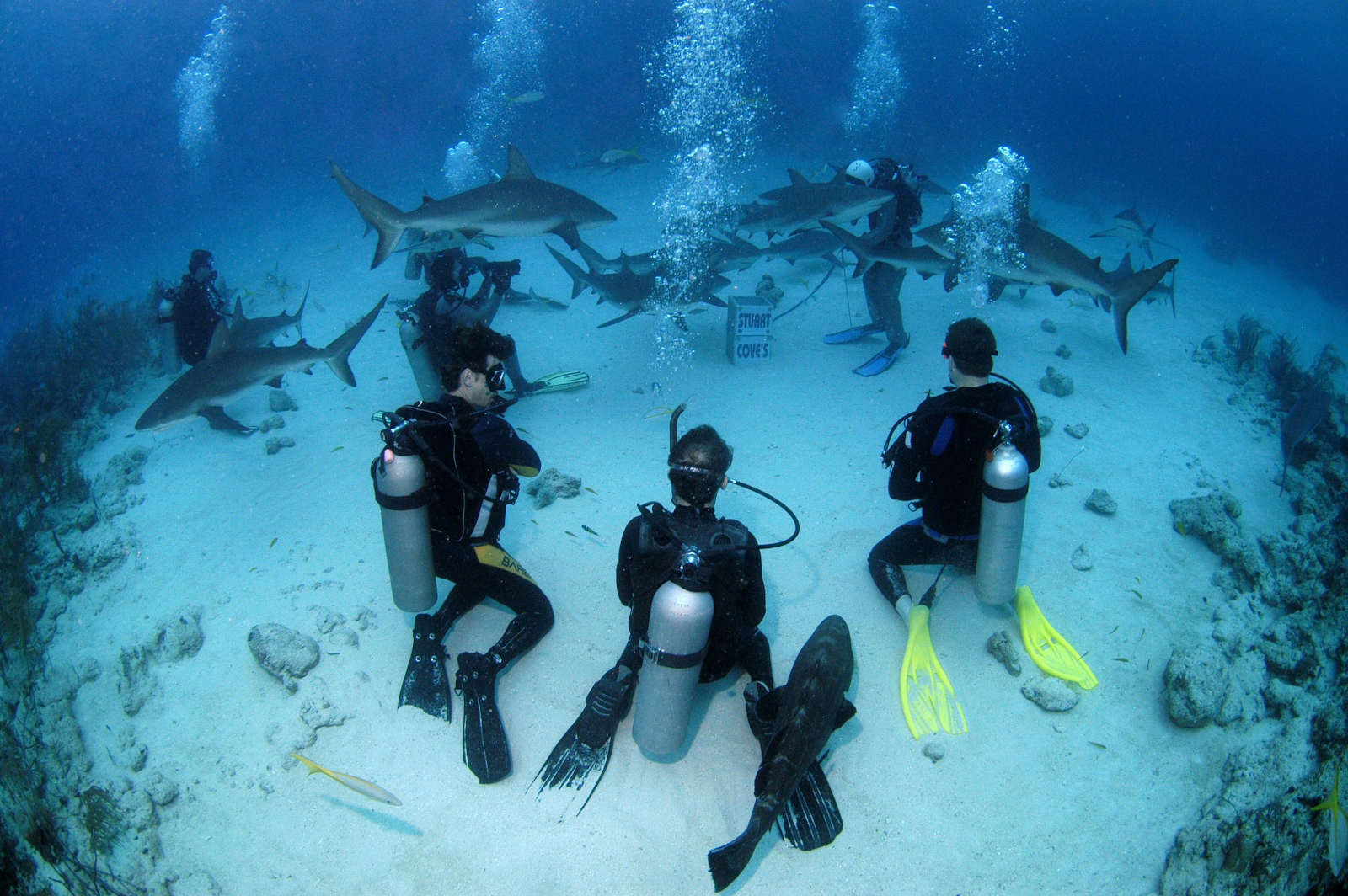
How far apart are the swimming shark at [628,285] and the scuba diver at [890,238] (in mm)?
2092

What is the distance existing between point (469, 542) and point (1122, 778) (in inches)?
160

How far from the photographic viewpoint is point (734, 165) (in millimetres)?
28891

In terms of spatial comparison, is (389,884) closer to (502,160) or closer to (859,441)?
(859,441)

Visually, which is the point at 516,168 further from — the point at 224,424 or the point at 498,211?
the point at 224,424

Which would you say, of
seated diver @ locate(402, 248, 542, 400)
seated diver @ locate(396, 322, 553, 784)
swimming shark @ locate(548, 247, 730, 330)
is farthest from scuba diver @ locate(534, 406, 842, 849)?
swimming shark @ locate(548, 247, 730, 330)

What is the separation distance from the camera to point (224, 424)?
7059mm

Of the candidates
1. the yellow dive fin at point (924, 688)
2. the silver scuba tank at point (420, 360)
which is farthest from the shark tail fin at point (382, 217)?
the yellow dive fin at point (924, 688)

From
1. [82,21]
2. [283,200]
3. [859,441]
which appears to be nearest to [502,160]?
[283,200]

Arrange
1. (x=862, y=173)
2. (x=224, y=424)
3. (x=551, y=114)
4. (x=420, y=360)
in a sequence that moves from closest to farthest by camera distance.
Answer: (x=420, y=360) < (x=224, y=424) < (x=862, y=173) < (x=551, y=114)

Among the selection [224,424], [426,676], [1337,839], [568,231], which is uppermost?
[568,231]

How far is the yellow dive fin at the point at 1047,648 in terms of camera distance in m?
3.71

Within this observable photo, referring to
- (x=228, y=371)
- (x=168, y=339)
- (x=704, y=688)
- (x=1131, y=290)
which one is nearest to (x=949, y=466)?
(x=704, y=688)

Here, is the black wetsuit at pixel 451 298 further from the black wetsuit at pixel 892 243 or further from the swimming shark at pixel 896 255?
the black wetsuit at pixel 892 243

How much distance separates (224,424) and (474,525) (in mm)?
5672
